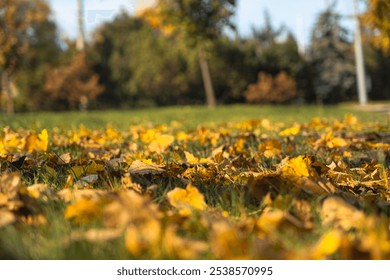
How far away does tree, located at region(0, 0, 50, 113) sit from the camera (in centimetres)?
2147

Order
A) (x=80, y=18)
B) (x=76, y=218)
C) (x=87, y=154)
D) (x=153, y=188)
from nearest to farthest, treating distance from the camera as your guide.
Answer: (x=76, y=218)
(x=153, y=188)
(x=87, y=154)
(x=80, y=18)

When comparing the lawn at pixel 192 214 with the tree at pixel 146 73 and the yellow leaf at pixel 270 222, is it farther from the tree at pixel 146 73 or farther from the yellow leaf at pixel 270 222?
the tree at pixel 146 73

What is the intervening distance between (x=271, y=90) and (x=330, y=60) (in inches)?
593

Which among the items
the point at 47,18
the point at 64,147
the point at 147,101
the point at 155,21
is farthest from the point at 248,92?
the point at 64,147

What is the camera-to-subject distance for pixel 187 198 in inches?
49.0

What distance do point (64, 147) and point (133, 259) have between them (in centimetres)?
235

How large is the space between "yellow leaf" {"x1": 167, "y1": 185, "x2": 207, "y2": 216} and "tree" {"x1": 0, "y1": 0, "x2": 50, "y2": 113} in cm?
2212

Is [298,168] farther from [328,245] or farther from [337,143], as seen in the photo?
[337,143]

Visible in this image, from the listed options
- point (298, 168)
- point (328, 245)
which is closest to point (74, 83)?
point (298, 168)

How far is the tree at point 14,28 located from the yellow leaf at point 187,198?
22125mm

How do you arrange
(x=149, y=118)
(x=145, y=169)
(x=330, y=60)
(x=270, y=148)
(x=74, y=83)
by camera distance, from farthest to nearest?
(x=330, y=60)
(x=74, y=83)
(x=149, y=118)
(x=270, y=148)
(x=145, y=169)

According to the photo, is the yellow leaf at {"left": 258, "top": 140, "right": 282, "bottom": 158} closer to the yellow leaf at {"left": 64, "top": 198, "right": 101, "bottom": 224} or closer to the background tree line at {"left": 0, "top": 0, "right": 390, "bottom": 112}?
the yellow leaf at {"left": 64, "top": 198, "right": 101, "bottom": 224}

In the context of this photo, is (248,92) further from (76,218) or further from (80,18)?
(76,218)

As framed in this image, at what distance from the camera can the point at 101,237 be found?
88 cm
